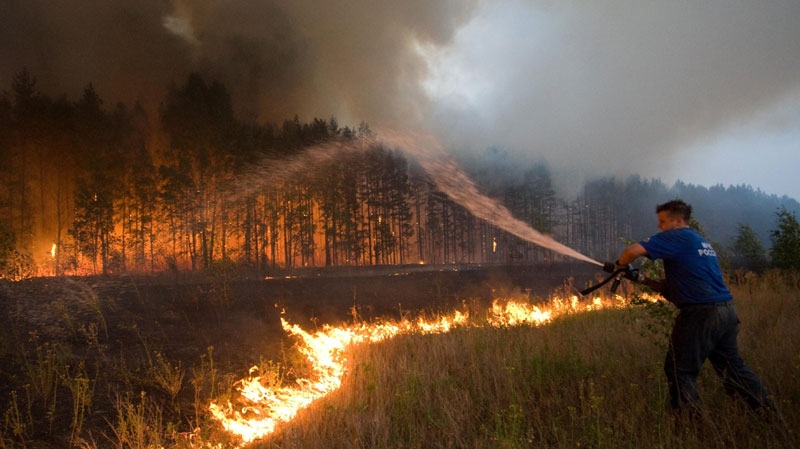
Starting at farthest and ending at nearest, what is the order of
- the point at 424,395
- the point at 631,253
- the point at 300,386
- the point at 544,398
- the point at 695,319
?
the point at 300,386 → the point at 424,395 → the point at 544,398 → the point at 695,319 → the point at 631,253

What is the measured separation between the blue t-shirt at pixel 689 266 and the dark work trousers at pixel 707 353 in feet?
0.35

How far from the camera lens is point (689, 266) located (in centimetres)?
468

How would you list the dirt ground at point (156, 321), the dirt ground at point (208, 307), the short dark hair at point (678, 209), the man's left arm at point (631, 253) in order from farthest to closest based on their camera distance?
the dirt ground at point (208, 307) → the dirt ground at point (156, 321) → the short dark hair at point (678, 209) → the man's left arm at point (631, 253)

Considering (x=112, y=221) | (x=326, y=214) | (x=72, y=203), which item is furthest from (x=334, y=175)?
(x=72, y=203)

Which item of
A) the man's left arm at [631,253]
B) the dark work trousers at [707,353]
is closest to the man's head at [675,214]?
the man's left arm at [631,253]

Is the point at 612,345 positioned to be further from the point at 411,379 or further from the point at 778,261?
the point at 778,261

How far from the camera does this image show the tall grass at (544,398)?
4.56 meters

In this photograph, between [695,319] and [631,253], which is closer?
[631,253]

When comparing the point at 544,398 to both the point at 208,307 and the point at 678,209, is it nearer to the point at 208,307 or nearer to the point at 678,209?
the point at 678,209

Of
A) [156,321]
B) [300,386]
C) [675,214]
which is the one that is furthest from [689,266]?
[156,321]

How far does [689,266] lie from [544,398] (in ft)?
8.10

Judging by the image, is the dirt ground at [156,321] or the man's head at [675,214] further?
the dirt ground at [156,321]

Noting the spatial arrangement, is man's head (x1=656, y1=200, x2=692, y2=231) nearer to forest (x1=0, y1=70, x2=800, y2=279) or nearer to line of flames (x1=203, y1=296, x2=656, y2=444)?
line of flames (x1=203, y1=296, x2=656, y2=444)

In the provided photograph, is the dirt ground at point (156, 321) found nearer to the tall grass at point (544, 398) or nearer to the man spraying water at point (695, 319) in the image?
the tall grass at point (544, 398)
